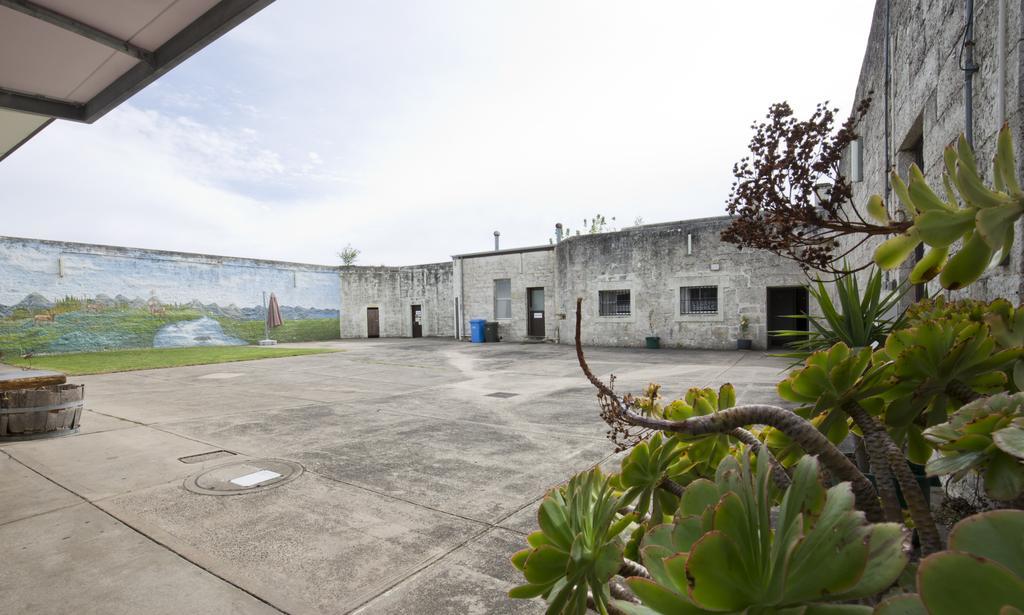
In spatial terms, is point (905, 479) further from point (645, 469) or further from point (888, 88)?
point (888, 88)

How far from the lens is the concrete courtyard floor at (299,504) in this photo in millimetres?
2303

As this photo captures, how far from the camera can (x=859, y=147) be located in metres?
5.61

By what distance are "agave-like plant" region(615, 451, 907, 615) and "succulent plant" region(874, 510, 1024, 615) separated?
0.16 ft

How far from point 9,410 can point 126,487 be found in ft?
10.1

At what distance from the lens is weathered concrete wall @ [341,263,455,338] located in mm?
24172

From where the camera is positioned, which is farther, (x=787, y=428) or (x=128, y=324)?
(x=128, y=324)

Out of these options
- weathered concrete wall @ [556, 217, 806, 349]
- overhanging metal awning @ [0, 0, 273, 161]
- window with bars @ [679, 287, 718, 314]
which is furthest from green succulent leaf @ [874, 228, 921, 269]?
window with bars @ [679, 287, 718, 314]

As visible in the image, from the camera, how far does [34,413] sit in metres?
5.35

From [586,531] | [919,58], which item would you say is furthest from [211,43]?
[919,58]

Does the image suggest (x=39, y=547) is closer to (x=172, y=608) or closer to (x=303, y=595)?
(x=172, y=608)

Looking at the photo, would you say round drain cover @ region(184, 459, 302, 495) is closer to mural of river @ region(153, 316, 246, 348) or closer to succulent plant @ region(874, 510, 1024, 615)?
succulent plant @ region(874, 510, 1024, 615)

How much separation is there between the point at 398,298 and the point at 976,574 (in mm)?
26019

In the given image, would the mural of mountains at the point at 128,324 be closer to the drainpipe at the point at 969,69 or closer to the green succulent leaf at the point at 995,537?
the green succulent leaf at the point at 995,537

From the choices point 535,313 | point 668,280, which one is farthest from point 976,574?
point 535,313
